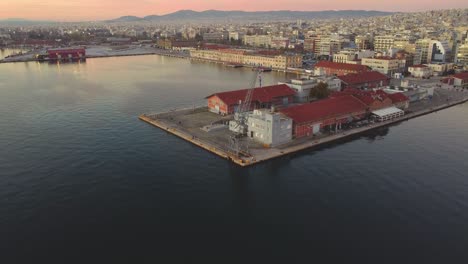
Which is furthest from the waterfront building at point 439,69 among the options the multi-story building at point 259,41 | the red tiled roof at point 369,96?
the multi-story building at point 259,41

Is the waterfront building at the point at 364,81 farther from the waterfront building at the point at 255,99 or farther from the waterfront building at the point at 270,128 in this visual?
the waterfront building at the point at 270,128

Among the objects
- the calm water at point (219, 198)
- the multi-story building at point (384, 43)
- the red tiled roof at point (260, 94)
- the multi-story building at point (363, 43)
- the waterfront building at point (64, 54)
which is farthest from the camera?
the multi-story building at point (363, 43)

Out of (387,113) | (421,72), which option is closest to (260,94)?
(387,113)

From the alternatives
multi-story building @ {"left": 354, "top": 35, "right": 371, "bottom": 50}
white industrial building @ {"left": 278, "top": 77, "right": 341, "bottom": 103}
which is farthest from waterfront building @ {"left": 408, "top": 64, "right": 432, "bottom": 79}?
multi-story building @ {"left": 354, "top": 35, "right": 371, "bottom": 50}

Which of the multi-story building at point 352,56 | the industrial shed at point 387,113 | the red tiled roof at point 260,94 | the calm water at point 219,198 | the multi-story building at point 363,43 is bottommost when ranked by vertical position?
the calm water at point 219,198

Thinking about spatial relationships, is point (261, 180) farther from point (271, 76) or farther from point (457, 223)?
point (271, 76)

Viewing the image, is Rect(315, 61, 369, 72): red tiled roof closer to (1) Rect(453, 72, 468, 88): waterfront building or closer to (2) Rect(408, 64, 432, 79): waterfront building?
(2) Rect(408, 64, 432, 79): waterfront building

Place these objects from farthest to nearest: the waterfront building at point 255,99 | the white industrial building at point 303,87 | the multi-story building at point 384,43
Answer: the multi-story building at point 384,43 < the white industrial building at point 303,87 < the waterfront building at point 255,99
